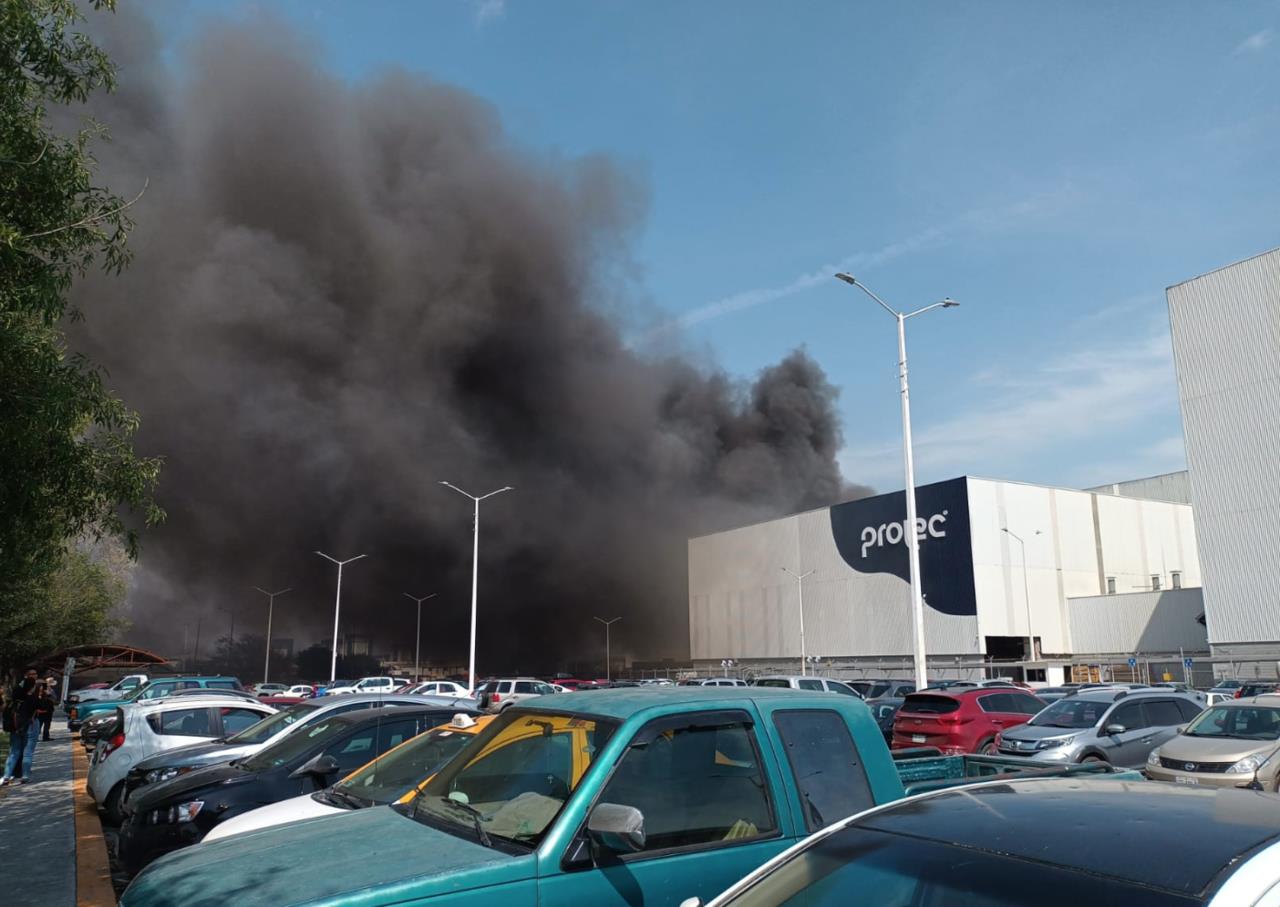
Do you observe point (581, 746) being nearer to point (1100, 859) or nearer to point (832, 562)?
point (1100, 859)

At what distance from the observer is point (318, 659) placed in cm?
10900

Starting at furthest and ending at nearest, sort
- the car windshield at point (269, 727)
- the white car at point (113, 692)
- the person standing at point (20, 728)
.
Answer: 1. the white car at point (113, 692)
2. the person standing at point (20, 728)
3. the car windshield at point (269, 727)

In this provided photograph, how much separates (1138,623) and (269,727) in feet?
179

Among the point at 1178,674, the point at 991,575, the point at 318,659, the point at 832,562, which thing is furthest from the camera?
the point at 318,659

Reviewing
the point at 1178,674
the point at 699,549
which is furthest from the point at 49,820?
the point at 699,549

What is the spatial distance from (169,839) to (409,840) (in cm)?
430

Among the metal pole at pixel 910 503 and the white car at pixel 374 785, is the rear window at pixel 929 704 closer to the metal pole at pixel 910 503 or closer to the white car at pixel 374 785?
the metal pole at pixel 910 503

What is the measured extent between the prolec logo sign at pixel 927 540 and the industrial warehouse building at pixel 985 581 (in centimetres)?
9

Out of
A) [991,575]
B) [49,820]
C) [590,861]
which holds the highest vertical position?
[991,575]

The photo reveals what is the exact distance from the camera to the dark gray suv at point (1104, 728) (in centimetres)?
1336

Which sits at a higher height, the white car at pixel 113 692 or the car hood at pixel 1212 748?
the car hood at pixel 1212 748

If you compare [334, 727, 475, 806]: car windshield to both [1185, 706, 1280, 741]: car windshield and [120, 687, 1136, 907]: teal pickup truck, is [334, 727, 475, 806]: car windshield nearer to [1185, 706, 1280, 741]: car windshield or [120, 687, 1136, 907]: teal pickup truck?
[120, 687, 1136, 907]: teal pickup truck

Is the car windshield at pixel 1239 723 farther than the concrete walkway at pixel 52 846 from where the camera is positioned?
Yes

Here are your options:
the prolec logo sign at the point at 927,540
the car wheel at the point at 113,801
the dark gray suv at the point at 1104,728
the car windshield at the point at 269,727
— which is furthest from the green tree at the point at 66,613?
the prolec logo sign at the point at 927,540
